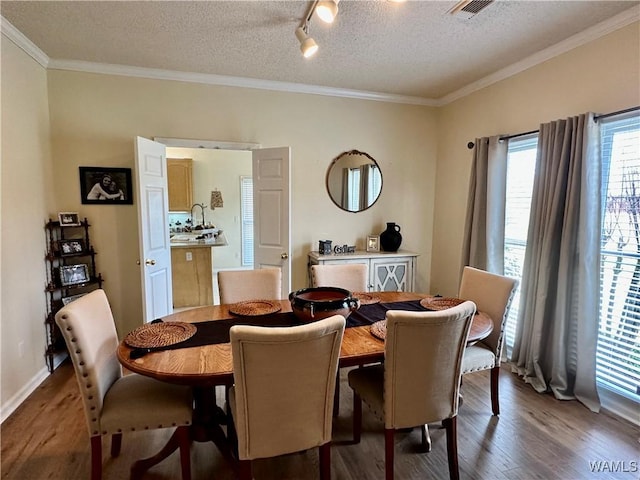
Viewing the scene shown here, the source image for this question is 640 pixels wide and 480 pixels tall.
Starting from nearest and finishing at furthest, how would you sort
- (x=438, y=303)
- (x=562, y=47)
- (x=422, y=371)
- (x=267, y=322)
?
1. (x=422, y=371)
2. (x=267, y=322)
3. (x=438, y=303)
4. (x=562, y=47)

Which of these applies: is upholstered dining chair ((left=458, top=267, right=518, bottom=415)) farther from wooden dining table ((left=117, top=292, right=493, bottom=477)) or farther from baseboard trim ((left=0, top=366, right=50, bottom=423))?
baseboard trim ((left=0, top=366, right=50, bottom=423))

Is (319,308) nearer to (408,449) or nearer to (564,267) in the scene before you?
(408,449)

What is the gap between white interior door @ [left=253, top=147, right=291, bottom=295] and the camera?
3.51 m

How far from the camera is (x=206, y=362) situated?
5.09ft

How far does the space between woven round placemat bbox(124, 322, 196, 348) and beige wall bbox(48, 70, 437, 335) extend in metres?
1.87

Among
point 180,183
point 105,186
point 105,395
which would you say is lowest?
point 105,395

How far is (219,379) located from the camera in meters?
1.48

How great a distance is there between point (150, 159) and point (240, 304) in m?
1.79

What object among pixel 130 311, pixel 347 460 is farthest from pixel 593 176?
pixel 130 311

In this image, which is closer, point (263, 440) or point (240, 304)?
point (263, 440)

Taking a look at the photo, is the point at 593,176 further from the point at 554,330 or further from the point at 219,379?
the point at 219,379

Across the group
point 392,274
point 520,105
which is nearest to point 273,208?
Result: point 392,274

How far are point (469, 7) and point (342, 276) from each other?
6.60 ft

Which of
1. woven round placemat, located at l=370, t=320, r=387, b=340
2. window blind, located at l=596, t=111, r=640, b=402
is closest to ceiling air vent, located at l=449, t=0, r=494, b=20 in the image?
window blind, located at l=596, t=111, r=640, b=402
